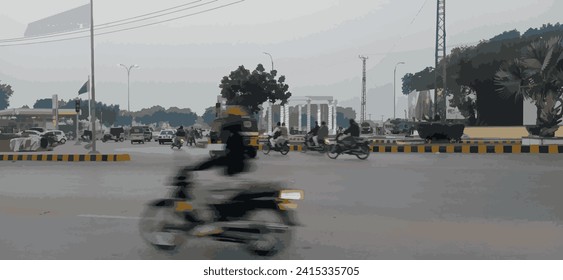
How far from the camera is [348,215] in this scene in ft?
38.5

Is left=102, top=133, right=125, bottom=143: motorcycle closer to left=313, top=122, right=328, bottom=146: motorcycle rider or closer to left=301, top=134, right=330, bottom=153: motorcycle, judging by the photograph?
left=301, top=134, right=330, bottom=153: motorcycle

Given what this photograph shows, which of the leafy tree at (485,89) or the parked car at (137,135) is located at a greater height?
the leafy tree at (485,89)

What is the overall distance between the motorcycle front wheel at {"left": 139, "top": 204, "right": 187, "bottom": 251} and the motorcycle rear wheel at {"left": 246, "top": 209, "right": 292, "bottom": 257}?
2.54 feet

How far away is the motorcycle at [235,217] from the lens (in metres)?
7.58

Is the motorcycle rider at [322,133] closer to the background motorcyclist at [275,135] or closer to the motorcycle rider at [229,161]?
the background motorcyclist at [275,135]

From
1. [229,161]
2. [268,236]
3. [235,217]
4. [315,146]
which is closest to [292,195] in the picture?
[268,236]

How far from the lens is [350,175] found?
2100 cm

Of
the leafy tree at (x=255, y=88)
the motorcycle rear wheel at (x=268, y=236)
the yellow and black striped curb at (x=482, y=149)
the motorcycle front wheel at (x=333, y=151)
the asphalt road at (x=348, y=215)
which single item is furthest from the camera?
the leafy tree at (x=255, y=88)

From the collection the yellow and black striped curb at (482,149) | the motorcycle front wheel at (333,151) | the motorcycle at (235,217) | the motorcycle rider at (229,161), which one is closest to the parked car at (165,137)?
the yellow and black striped curb at (482,149)

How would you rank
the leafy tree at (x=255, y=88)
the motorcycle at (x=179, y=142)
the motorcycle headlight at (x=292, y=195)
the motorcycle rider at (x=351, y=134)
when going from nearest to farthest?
1. the motorcycle headlight at (x=292, y=195)
2. the motorcycle rider at (x=351, y=134)
3. the motorcycle at (x=179, y=142)
4. the leafy tree at (x=255, y=88)

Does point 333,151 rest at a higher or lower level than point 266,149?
higher

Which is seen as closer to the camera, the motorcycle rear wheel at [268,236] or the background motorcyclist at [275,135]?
the motorcycle rear wheel at [268,236]

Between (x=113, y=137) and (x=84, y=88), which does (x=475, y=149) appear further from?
(x=113, y=137)

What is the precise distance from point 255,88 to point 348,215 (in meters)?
73.8
